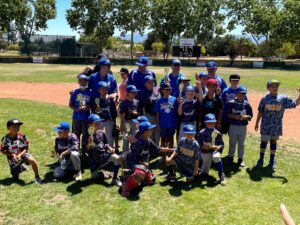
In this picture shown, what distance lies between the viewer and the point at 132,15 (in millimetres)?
62031

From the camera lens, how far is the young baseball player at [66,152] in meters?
7.15

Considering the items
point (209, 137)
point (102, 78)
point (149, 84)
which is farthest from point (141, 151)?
point (102, 78)

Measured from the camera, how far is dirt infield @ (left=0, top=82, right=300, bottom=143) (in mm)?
12625

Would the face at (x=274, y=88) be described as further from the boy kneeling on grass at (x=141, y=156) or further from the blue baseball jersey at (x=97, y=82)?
the blue baseball jersey at (x=97, y=82)

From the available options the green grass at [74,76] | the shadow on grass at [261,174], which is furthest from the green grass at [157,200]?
the green grass at [74,76]

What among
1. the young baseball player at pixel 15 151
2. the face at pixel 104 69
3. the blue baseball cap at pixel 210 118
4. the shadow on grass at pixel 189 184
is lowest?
the shadow on grass at pixel 189 184

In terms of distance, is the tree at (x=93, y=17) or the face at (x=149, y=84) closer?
the face at (x=149, y=84)

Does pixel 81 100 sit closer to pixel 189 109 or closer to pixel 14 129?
pixel 14 129

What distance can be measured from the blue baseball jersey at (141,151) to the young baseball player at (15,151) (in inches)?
72.7

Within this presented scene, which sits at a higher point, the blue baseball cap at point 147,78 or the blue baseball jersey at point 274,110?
the blue baseball cap at point 147,78

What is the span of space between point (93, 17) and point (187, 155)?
59108 mm

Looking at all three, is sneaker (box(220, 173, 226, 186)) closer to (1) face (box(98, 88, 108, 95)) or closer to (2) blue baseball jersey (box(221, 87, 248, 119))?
(2) blue baseball jersey (box(221, 87, 248, 119))

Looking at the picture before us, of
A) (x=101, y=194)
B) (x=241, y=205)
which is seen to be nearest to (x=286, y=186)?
(x=241, y=205)

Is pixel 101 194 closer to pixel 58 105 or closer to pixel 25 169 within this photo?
pixel 25 169
